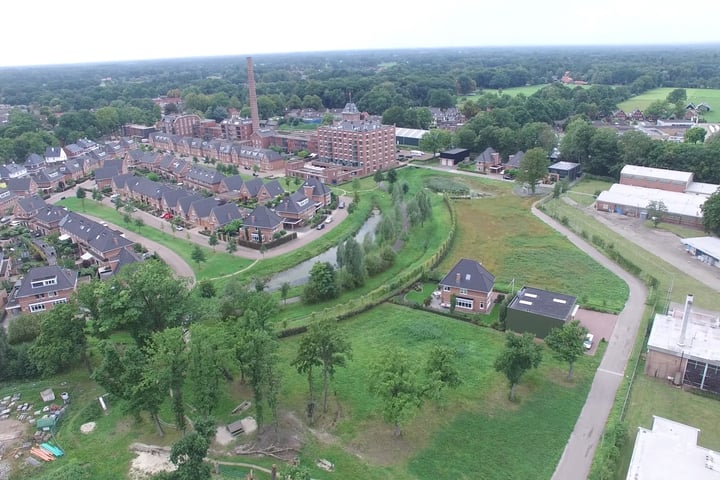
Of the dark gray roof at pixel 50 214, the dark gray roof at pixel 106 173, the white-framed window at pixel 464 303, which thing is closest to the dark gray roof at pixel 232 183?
the dark gray roof at pixel 106 173

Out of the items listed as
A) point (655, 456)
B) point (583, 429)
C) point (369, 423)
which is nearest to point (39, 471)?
point (369, 423)

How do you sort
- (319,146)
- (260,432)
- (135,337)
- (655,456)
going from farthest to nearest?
1. (319,146)
2. (135,337)
3. (260,432)
4. (655,456)

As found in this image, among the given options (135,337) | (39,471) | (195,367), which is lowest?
(39,471)

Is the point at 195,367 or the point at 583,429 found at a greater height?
the point at 195,367

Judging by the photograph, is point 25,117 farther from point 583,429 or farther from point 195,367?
point 583,429

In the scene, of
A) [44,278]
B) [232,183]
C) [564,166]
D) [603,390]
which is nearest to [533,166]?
[564,166]

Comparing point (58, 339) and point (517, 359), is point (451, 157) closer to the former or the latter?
point (517, 359)
